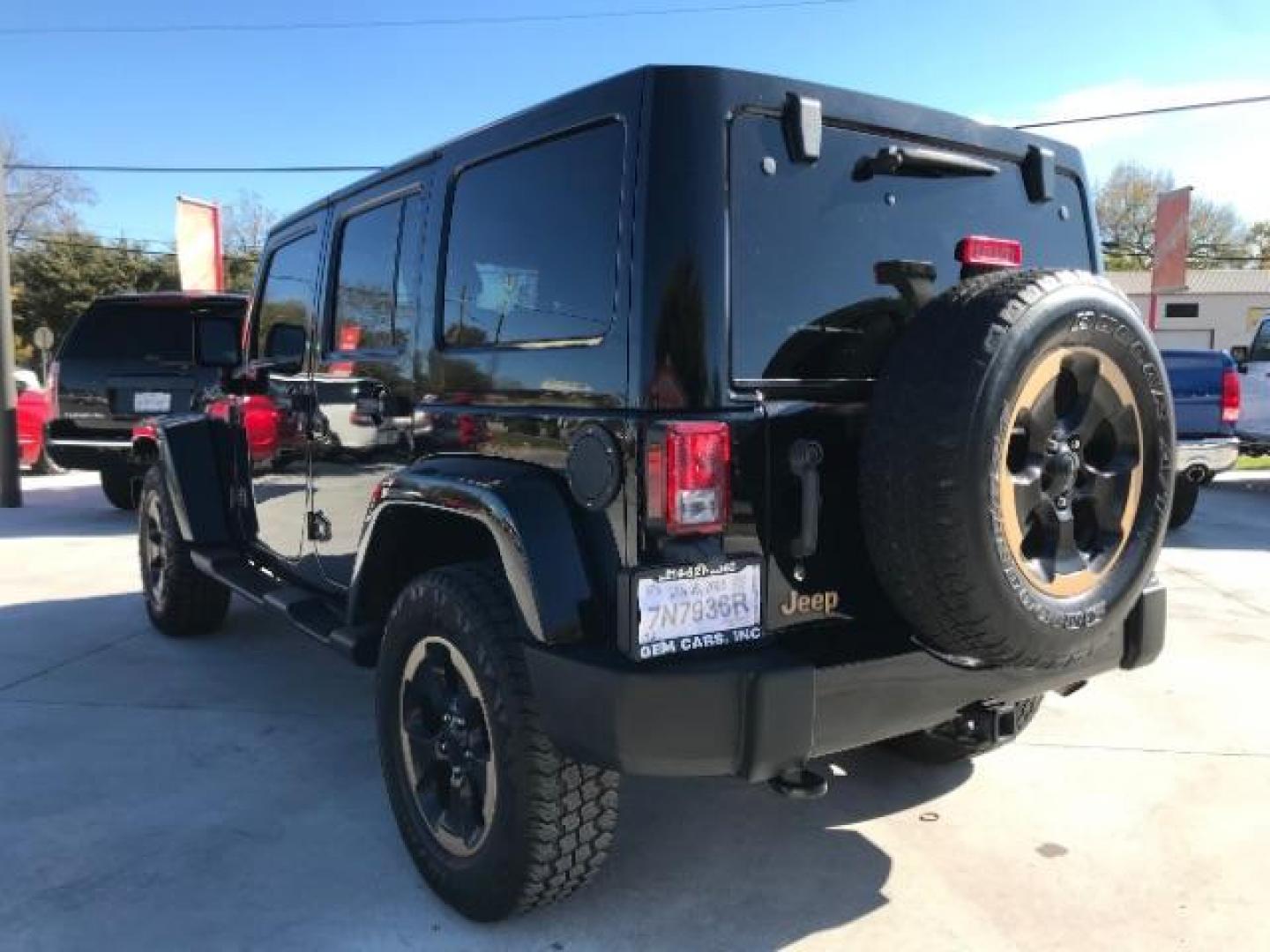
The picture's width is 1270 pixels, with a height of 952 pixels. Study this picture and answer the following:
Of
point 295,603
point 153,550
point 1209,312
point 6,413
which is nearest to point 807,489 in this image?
point 295,603

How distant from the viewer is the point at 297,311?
414cm

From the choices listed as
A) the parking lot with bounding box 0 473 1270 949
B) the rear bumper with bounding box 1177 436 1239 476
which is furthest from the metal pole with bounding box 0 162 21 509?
the rear bumper with bounding box 1177 436 1239 476

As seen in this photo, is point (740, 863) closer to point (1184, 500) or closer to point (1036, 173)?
point (1036, 173)

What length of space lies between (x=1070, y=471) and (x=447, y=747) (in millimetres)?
1658

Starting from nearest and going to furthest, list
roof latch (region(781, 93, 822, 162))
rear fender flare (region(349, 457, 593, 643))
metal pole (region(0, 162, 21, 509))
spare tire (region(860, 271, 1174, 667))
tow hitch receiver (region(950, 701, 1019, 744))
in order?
1. spare tire (region(860, 271, 1174, 667))
2. rear fender flare (region(349, 457, 593, 643))
3. roof latch (region(781, 93, 822, 162))
4. tow hitch receiver (region(950, 701, 1019, 744))
5. metal pole (region(0, 162, 21, 509))

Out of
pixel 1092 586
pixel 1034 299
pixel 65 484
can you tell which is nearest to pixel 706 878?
pixel 1092 586

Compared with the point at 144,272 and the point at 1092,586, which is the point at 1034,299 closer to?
the point at 1092,586

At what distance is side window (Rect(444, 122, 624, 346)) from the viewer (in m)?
2.36

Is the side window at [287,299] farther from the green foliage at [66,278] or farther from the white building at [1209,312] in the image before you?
the white building at [1209,312]

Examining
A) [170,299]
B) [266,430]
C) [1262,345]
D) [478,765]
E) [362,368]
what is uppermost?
[170,299]

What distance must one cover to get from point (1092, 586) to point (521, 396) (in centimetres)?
143

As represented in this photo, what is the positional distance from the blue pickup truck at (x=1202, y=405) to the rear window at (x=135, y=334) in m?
8.12

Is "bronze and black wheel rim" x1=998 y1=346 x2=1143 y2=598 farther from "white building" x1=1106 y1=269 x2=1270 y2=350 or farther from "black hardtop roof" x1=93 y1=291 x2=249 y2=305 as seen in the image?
"white building" x1=1106 y1=269 x2=1270 y2=350

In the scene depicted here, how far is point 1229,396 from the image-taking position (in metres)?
8.49
